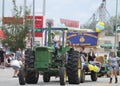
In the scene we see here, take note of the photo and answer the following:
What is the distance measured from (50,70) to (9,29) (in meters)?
30.2

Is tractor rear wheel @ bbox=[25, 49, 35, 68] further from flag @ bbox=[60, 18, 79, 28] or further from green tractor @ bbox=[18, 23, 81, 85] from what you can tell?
flag @ bbox=[60, 18, 79, 28]

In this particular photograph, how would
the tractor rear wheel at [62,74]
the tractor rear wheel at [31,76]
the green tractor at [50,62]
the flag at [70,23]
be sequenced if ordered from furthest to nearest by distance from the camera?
1. the flag at [70,23]
2. the tractor rear wheel at [31,76]
3. the green tractor at [50,62]
4. the tractor rear wheel at [62,74]

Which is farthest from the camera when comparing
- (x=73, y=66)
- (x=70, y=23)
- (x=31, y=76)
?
(x=70, y=23)

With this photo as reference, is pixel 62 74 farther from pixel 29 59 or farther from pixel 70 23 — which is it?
pixel 70 23

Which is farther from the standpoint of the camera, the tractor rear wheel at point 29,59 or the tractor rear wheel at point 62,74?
the tractor rear wheel at point 29,59

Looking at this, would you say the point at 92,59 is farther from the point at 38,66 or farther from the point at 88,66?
the point at 38,66

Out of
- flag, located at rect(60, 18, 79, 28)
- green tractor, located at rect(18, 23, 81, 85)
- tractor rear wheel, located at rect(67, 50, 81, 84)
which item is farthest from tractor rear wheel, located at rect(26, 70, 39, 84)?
flag, located at rect(60, 18, 79, 28)

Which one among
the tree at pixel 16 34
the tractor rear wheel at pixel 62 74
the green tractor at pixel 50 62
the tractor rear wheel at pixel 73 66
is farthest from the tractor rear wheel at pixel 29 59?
the tree at pixel 16 34

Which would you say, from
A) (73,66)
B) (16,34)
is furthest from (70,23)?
(73,66)

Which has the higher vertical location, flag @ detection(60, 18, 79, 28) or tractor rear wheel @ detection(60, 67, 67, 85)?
flag @ detection(60, 18, 79, 28)

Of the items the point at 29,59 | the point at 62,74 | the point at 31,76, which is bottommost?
the point at 31,76

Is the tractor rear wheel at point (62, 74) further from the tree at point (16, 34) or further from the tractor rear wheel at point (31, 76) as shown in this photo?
the tree at point (16, 34)

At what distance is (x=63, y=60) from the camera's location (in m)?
21.9

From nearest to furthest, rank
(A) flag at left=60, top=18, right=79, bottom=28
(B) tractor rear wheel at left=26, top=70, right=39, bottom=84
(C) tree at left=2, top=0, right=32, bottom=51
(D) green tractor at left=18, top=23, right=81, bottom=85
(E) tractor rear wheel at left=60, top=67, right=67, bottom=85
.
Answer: (E) tractor rear wheel at left=60, top=67, right=67, bottom=85
(D) green tractor at left=18, top=23, right=81, bottom=85
(B) tractor rear wheel at left=26, top=70, right=39, bottom=84
(C) tree at left=2, top=0, right=32, bottom=51
(A) flag at left=60, top=18, right=79, bottom=28
